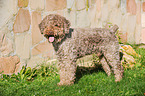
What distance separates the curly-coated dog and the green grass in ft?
0.68

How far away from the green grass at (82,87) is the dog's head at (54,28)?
3.24ft

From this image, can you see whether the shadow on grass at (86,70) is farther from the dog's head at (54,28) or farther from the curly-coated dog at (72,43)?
the dog's head at (54,28)

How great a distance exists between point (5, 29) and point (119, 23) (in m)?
4.20

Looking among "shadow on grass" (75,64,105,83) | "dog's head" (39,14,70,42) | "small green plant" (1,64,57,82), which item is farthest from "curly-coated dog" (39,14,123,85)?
"small green plant" (1,64,57,82)

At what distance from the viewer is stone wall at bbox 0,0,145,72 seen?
3699 mm

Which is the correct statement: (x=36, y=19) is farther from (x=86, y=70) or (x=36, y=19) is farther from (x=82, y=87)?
(x=82, y=87)

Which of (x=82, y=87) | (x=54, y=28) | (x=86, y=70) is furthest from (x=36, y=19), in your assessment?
(x=82, y=87)

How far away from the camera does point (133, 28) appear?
667 centimetres

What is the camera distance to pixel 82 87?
335cm

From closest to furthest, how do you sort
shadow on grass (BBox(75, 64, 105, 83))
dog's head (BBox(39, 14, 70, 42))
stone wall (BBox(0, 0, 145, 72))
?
dog's head (BBox(39, 14, 70, 42))
stone wall (BBox(0, 0, 145, 72))
shadow on grass (BBox(75, 64, 105, 83))

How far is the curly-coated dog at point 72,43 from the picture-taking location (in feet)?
10.1

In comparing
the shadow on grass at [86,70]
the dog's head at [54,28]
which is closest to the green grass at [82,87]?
the shadow on grass at [86,70]

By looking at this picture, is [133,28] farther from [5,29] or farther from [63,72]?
[5,29]

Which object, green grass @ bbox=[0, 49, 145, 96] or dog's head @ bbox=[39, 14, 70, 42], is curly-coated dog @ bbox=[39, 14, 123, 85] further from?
green grass @ bbox=[0, 49, 145, 96]
